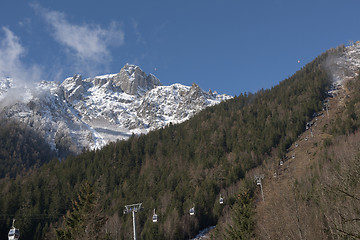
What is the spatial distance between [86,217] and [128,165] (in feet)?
313

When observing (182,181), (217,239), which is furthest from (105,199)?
(217,239)

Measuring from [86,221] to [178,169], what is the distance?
81.3 metres

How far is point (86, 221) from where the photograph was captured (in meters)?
31.5

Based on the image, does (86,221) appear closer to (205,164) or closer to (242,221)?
(242,221)

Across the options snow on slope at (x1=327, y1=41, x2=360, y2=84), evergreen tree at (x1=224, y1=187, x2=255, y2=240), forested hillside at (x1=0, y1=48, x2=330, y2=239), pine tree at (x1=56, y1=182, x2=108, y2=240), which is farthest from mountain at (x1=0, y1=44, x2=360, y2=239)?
snow on slope at (x1=327, y1=41, x2=360, y2=84)

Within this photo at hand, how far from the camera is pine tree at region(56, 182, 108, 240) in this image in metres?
29.6

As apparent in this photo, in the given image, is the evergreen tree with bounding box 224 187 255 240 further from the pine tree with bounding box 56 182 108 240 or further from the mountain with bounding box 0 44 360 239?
the pine tree with bounding box 56 182 108 240

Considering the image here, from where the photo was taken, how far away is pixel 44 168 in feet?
386

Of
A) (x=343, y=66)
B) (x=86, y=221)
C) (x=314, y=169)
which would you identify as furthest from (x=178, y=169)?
(x=343, y=66)

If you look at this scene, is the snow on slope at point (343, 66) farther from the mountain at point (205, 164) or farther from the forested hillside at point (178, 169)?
the forested hillside at point (178, 169)

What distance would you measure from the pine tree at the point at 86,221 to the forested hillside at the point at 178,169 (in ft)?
98.9

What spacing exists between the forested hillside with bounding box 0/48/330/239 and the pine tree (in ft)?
98.9

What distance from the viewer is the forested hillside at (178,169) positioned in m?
79.2

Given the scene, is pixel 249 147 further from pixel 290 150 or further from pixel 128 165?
pixel 128 165
